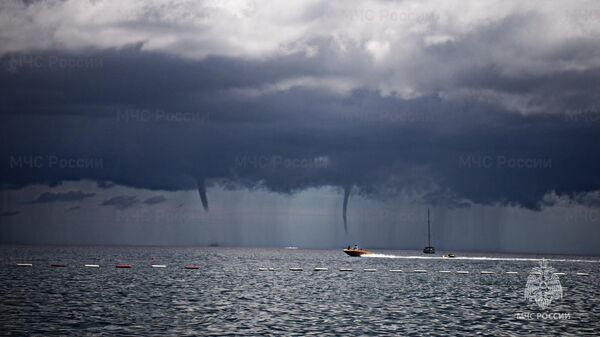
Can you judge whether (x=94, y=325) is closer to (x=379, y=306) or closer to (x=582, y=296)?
(x=379, y=306)

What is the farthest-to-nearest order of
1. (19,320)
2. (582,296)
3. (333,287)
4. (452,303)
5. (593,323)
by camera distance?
1. (333,287)
2. (582,296)
3. (452,303)
4. (593,323)
5. (19,320)

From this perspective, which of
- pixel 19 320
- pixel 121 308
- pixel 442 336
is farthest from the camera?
pixel 121 308

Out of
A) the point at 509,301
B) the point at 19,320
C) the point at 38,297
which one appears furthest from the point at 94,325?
the point at 509,301

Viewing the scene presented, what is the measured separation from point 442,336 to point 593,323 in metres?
22.5

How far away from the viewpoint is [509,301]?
10594 cm

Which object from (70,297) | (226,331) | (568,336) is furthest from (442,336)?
(70,297)

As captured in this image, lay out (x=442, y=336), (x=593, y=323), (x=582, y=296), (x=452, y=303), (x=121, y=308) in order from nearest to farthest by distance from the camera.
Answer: (x=442, y=336)
(x=593, y=323)
(x=121, y=308)
(x=452, y=303)
(x=582, y=296)

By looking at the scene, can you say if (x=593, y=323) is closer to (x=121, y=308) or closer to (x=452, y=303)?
(x=452, y=303)

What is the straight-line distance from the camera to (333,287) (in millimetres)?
132125

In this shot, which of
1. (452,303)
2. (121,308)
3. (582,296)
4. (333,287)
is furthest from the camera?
(333,287)

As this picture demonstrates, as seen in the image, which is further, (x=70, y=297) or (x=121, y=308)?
(x=70, y=297)

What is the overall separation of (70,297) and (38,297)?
4.52m

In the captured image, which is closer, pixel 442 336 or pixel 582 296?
pixel 442 336

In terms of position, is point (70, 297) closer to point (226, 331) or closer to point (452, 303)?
point (226, 331)
